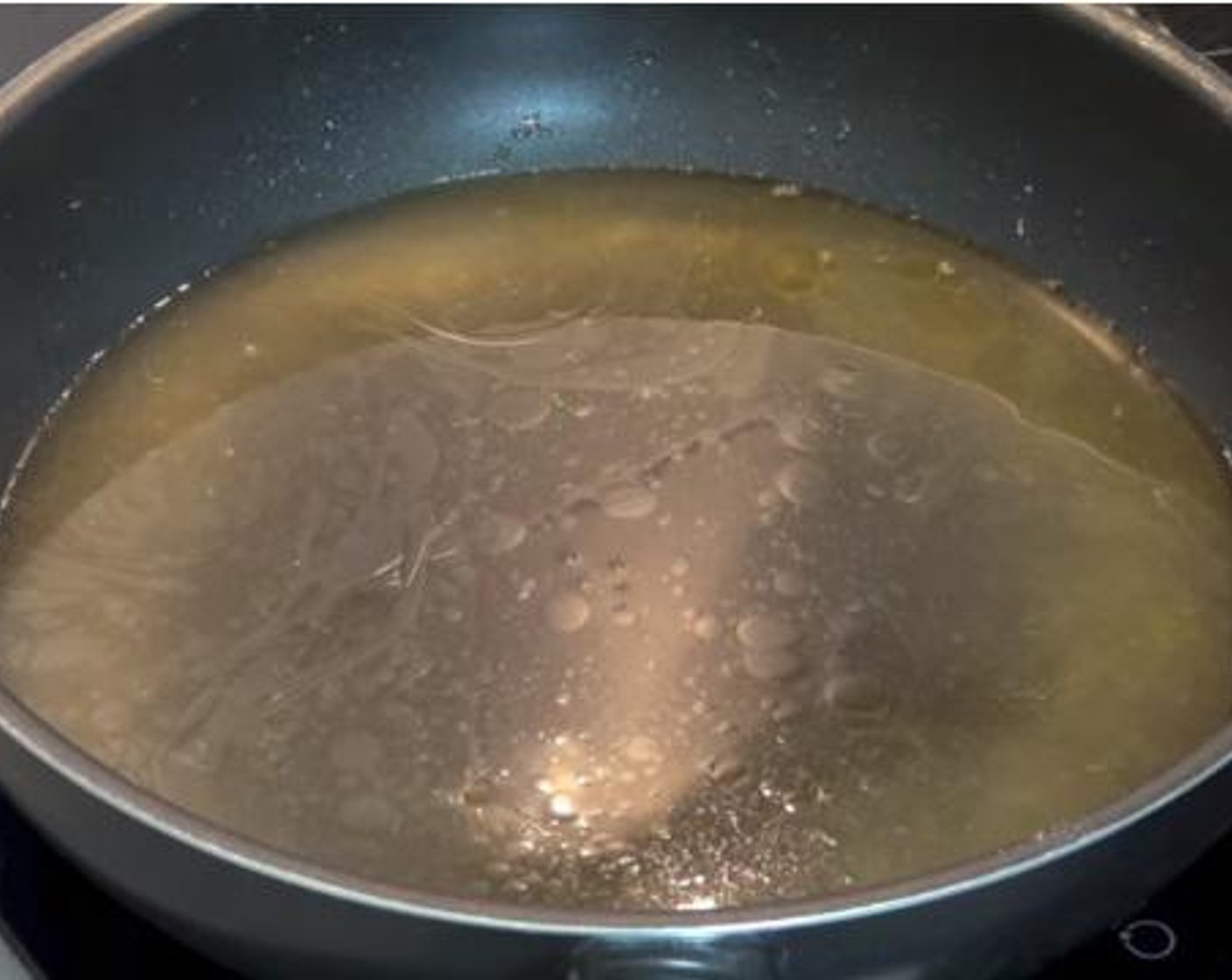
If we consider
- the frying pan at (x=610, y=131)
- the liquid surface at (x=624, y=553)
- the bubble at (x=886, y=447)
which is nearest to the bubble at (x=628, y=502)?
the liquid surface at (x=624, y=553)

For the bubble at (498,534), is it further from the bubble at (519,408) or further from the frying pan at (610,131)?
the frying pan at (610,131)

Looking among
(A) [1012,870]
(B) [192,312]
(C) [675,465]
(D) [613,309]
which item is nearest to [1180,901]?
(A) [1012,870]

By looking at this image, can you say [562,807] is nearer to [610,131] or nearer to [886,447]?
[886,447]

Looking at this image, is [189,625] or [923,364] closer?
[189,625]

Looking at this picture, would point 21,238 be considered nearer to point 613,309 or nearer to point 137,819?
point 613,309

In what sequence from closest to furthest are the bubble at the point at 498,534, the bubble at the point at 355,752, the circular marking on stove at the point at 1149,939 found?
the circular marking on stove at the point at 1149,939 < the bubble at the point at 355,752 < the bubble at the point at 498,534
